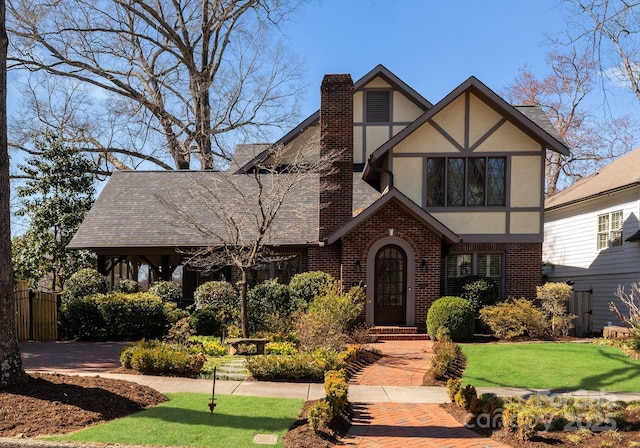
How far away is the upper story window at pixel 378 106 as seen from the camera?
1966 centimetres

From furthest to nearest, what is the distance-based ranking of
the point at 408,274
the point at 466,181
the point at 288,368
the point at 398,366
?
the point at 466,181 → the point at 408,274 → the point at 398,366 → the point at 288,368

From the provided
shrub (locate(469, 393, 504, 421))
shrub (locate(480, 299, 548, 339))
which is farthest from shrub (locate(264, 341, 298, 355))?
shrub (locate(480, 299, 548, 339))

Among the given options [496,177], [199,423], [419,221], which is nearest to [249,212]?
[419,221]

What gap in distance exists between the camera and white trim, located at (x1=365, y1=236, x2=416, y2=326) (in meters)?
15.2

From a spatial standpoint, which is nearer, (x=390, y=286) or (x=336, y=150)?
(x=390, y=286)

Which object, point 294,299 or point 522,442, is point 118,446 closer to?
point 522,442

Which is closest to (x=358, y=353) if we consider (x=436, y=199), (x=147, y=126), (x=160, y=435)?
(x=160, y=435)

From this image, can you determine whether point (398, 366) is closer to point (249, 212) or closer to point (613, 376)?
point (613, 376)

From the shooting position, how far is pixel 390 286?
15.4m

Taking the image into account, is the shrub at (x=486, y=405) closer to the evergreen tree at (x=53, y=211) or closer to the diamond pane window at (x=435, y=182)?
the diamond pane window at (x=435, y=182)

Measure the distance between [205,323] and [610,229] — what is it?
15.2 meters

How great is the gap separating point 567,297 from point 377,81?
10872mm

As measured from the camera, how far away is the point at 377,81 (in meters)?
19.5

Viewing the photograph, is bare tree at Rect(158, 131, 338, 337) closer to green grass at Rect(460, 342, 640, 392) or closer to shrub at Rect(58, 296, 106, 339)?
shrub at Rect(58, 296, 106, 339)
